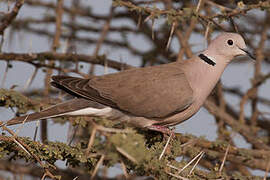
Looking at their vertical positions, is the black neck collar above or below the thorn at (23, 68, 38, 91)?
above

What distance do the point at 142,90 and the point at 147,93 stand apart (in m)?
0.05

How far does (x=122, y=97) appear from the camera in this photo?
11.6 ft

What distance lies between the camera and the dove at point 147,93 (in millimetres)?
3453

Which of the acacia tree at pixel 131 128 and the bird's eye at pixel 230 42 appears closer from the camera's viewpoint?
the acacia tree at pixel 131 128

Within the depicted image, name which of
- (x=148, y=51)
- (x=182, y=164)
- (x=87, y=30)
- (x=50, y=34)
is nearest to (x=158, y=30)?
(x=148, y=51)

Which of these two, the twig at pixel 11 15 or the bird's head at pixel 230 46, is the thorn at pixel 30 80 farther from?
the bird's head at pixel 230 46

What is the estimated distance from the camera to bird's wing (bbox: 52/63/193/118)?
345cm

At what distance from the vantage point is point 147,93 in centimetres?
354

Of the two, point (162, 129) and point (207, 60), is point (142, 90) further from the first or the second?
point (207, 60)

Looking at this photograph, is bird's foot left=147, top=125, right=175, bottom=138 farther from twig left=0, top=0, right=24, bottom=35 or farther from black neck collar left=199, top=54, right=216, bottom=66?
twig left=0, top=0, right=24, bottom=35

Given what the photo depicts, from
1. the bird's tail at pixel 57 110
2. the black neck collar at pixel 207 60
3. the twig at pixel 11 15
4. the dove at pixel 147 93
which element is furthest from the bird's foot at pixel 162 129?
the twig at pixel 11 15

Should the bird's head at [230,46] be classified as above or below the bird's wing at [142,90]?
above

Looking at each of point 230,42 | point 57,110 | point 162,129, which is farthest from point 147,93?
point 230,42

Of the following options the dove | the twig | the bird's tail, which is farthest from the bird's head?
the twig
